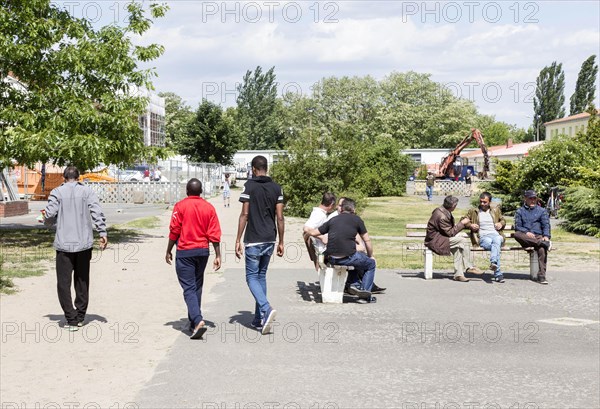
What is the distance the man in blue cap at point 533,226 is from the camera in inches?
524

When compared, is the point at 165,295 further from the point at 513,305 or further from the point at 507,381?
the point at 507,381

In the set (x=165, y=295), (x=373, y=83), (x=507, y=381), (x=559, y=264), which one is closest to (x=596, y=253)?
(x=559, y=264)

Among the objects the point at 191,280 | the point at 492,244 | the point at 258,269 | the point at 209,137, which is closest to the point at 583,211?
the point at 492,244

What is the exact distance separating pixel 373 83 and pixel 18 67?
301 ft

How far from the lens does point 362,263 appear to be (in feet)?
35.6

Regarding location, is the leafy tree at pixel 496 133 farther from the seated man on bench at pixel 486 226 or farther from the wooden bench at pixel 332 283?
the wooden bench at pixel 332 283

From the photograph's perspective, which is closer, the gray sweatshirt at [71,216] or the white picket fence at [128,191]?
the gray sweatshirt at [71,216]

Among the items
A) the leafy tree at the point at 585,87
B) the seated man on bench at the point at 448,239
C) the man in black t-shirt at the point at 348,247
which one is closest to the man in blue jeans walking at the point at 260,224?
the man in black t-shirt at the point at 348,247

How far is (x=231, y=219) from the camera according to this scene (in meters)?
27.8

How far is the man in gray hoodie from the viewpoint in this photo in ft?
28.9

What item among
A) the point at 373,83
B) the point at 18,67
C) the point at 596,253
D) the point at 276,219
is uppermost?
the point at 373,83

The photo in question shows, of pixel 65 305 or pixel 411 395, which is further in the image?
pixel 65 305

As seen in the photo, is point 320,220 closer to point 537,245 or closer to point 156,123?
point 537,245

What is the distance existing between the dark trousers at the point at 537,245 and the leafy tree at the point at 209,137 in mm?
51520
